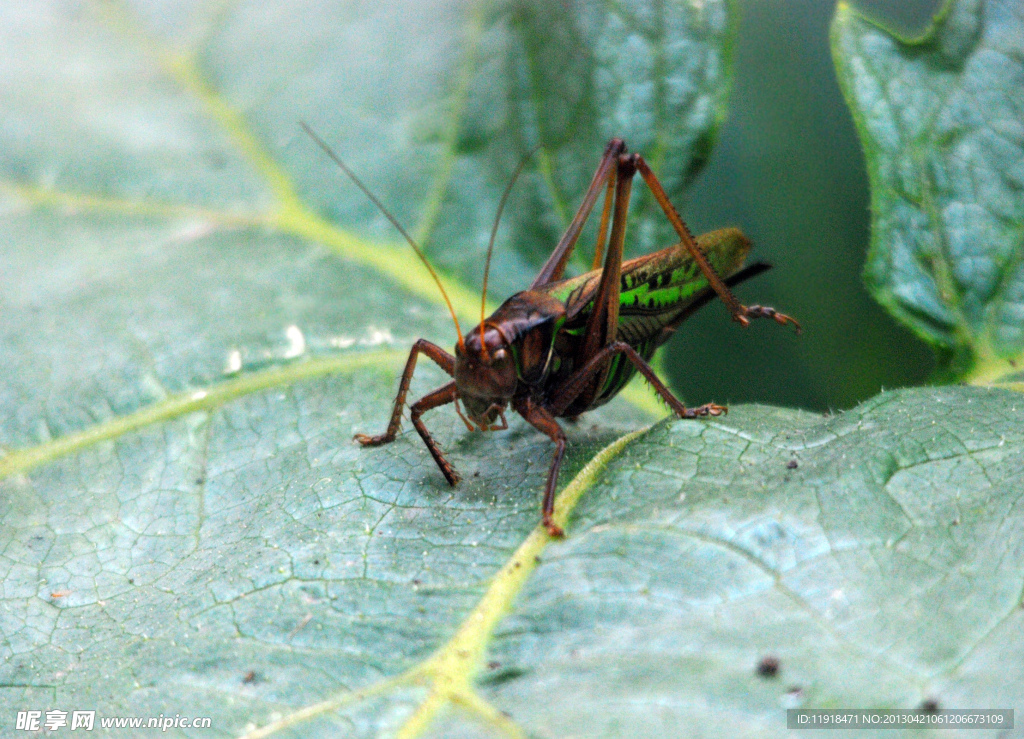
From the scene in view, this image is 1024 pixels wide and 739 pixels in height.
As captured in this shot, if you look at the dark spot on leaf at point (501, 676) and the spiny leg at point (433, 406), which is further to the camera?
the spiny leg at point (433, 406)

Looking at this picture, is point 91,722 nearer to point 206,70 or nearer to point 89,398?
point 89,398

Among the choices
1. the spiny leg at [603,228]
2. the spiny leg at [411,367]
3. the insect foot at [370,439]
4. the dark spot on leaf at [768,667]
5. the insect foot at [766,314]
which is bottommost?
the insect foot at [766,314]

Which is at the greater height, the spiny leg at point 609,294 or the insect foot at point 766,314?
the spiny leg at point 609,294

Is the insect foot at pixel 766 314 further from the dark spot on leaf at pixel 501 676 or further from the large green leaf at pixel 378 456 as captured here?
the dark spot on leaf at pixel 501 676

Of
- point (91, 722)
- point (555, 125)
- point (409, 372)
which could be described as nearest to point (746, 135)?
point (555, 125)

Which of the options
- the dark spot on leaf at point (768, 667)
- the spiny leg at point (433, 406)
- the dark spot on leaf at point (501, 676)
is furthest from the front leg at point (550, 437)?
the dark spot on leaf at point (768, 667)

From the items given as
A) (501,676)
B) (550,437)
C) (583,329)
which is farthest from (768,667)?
(583,329)
